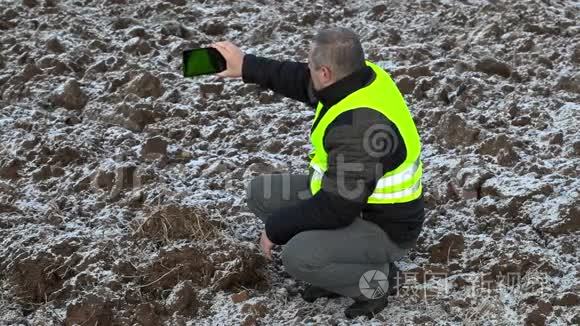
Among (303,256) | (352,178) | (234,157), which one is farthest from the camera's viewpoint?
(234,157)

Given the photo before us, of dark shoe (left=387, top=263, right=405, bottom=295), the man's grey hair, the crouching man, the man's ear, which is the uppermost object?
the man's grey hair

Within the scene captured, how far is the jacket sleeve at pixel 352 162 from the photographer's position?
3.07m

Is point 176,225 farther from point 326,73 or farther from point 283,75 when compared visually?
point 326,73

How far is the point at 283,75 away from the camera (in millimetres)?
3561

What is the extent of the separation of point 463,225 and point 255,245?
101 cm

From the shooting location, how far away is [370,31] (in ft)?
17.8

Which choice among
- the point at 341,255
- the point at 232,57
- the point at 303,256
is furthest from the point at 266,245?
the point at 232,57

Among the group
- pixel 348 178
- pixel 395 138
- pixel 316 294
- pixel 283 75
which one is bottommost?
pixel 316 294

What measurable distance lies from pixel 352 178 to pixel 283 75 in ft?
2.35

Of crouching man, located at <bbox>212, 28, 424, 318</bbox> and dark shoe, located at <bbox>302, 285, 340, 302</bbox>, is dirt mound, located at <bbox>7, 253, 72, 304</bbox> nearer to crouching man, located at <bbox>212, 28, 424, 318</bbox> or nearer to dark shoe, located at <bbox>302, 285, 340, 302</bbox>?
crouching man, located at <bbox>212, 28, 424, 318</bbox>

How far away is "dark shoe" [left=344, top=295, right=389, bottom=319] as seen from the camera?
3.38 m

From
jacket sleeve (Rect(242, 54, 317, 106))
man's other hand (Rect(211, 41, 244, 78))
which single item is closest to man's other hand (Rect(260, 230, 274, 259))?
jacket sleeve (Rect(242, 54, 317, 106))

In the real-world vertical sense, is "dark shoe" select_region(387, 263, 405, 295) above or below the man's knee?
below

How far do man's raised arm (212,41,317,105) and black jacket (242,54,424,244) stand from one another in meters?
0.17
